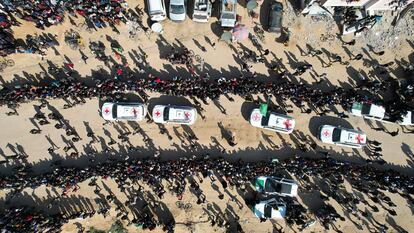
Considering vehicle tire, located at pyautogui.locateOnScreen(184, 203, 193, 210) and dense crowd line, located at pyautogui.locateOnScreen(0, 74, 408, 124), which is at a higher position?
dense crowd line, located at pyautogui.locateOnScreen(0, 74, 408, 124)

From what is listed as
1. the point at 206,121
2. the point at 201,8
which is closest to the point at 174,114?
the point at 206,121

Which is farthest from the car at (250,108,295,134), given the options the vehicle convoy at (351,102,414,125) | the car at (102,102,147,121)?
the car at (102,102,147,121)

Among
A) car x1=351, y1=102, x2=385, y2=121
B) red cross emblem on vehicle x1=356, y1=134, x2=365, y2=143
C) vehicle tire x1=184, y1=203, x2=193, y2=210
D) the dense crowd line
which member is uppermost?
the dense crowd line

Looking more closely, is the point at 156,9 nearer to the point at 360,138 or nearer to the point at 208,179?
the point at 208,179

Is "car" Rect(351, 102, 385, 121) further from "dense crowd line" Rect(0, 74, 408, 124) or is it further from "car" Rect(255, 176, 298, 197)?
"car" Rect(255, 176, 298, 197)

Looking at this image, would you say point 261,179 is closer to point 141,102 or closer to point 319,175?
point 319,175

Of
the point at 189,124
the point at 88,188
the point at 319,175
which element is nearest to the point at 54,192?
the point at 88,188
